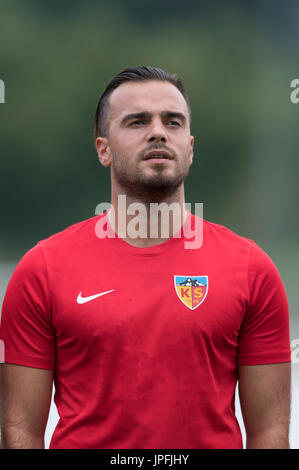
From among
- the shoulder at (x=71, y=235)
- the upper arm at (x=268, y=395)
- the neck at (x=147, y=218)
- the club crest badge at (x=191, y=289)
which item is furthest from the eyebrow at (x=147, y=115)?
the upper arm at (x=268, y=395)

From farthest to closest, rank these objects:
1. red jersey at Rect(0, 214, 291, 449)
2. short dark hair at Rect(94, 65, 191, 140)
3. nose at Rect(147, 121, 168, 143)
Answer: short dark hair at Rect(94, 65, 191, 140) → nose at Rect(147, 121, 168, 143) → red jersey at Rect(0, 214, 291, 449)

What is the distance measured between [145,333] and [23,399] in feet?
1.44

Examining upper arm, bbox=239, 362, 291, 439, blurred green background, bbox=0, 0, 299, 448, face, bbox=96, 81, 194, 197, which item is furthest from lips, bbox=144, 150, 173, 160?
blurred green background, bbox=0, 0, 299, 448

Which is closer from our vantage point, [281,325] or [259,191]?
[281,325]

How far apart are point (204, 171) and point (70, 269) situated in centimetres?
387

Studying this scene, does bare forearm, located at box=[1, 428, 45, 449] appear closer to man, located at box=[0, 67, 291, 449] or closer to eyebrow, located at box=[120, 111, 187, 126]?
man, located at box=[0, 67, 291, 449]

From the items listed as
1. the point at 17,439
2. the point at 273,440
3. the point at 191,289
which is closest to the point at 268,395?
the point at 273,440

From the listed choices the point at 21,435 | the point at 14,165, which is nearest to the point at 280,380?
the point at 21,435

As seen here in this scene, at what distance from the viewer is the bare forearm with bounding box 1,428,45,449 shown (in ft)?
5.72
